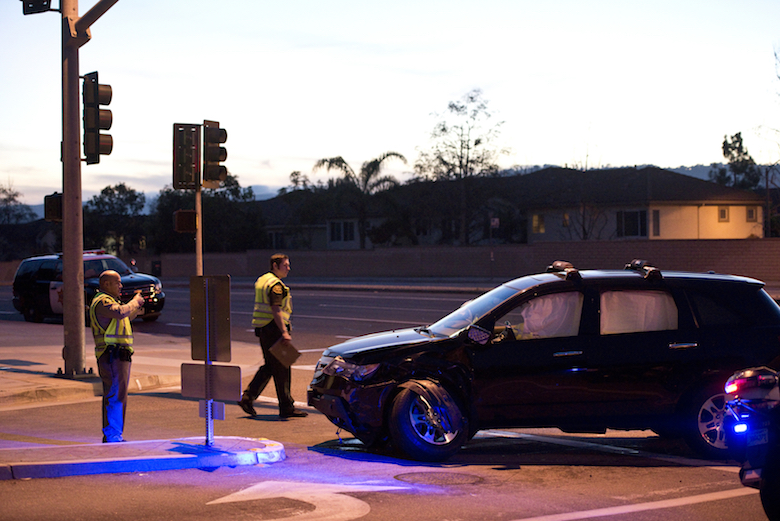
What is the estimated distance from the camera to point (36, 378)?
1243 cm

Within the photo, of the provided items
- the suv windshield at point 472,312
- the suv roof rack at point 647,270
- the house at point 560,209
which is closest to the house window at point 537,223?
the house at point 560,209

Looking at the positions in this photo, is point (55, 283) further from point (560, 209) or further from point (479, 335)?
point (560, 209)

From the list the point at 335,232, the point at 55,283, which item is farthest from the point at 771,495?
the point at 335,232

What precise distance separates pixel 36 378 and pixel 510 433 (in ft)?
24.1

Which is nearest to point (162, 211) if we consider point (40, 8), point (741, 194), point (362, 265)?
point (362, 265)

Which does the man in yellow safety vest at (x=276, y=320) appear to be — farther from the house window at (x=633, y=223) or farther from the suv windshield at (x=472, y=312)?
the house window at (x=633, y=223)

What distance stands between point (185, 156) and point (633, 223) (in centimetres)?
4157

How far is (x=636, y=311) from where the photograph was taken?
795 cm

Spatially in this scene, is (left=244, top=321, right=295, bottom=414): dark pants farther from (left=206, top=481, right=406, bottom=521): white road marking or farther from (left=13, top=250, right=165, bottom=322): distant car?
(left=13, top=250, right=165, bottom=322): distant car

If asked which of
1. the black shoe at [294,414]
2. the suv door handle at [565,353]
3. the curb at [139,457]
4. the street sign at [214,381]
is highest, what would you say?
the suv door handle at [565,353]

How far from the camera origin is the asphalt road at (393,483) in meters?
→ 5.81

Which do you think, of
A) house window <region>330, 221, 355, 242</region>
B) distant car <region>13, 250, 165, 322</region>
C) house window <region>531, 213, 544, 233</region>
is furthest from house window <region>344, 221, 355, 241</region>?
distant car <region>13, 250, 165, 322</region>

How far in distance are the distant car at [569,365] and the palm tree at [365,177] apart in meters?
43.4

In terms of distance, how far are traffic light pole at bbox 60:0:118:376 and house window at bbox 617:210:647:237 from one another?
4144 centimetres
